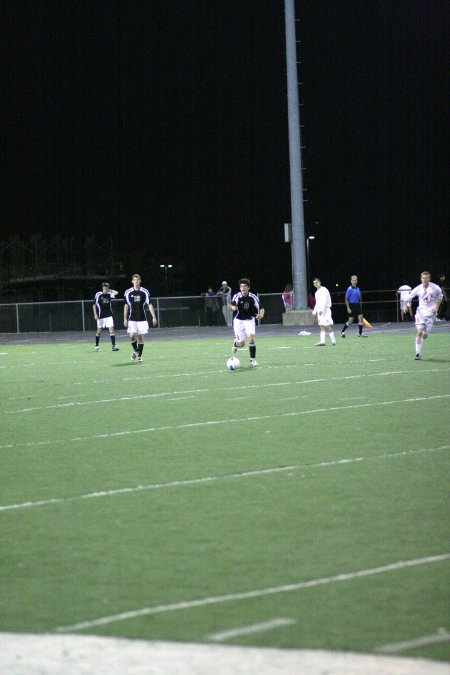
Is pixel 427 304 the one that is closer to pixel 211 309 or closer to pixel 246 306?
pixel 246 306

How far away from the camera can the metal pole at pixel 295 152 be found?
4503 cm

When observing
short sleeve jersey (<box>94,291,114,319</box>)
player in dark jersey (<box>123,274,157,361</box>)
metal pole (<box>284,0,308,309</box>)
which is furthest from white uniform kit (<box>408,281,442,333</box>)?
metal pole (<box>284,0,308,309</box>)

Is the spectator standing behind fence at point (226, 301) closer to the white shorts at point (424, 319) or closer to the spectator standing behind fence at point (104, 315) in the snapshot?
the spectator standing behind fence at point (104, 315)

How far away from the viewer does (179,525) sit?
830cm

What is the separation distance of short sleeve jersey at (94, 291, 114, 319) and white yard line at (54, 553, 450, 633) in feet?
93.0

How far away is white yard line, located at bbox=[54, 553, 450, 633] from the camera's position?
19.1 feet

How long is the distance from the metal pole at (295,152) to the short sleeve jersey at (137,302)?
57.2 ft

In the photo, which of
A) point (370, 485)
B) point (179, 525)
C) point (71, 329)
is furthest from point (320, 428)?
point (71, 329)

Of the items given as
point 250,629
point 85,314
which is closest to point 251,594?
point 250,629

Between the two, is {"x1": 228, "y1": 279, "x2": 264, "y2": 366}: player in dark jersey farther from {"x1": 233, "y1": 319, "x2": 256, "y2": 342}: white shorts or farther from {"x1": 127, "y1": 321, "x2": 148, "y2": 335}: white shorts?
{"x1": 127, "y1": 321, "x2": 148, "y2": 335}: white shorts

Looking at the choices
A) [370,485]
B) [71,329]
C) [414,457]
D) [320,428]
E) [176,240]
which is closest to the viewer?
[370,485]

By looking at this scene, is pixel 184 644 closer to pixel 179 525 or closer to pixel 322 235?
pixel 179 525

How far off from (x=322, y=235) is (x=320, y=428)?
112 metres

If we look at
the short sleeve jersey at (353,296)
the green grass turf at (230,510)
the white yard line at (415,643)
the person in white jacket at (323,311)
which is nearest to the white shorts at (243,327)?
the green grass turf at (230,510)
